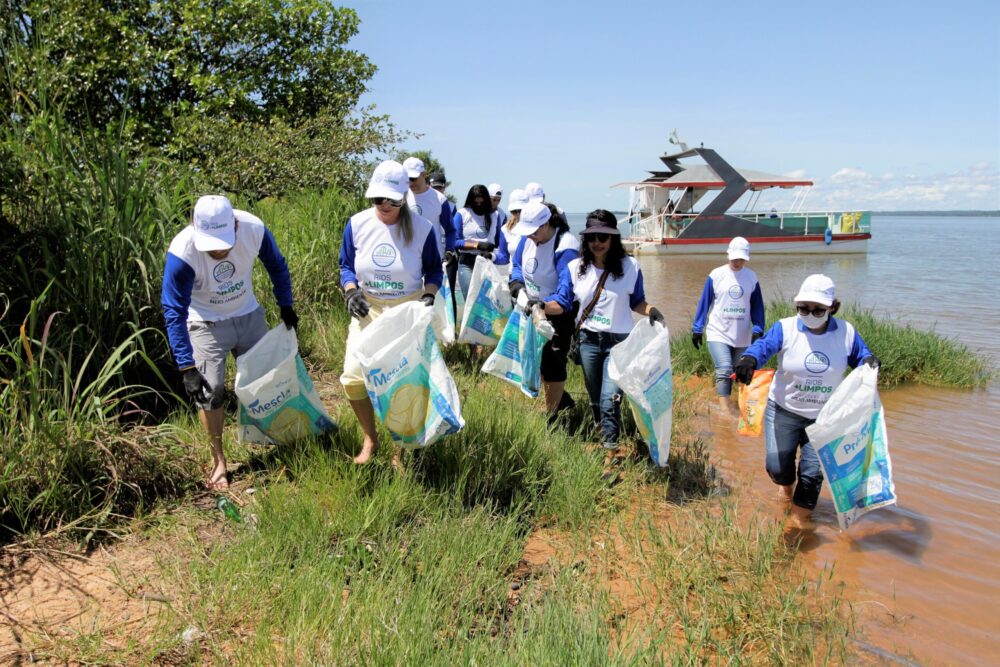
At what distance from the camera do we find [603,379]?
14.0 ft

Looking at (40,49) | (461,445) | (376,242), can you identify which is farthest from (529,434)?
(40,49)

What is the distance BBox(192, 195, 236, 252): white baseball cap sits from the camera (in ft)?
10.7

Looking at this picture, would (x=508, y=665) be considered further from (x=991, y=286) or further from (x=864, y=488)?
(x=991, y=286)

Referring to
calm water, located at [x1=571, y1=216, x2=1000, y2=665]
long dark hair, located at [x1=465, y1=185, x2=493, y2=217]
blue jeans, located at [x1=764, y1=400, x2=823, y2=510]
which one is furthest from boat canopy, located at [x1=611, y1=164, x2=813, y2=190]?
blue jeans, located at [x1=764, y1=400, x2=823, y2=510]

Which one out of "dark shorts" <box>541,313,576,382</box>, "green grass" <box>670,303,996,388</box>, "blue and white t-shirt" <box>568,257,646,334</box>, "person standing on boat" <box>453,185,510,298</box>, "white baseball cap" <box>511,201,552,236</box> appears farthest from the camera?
"green grass" <box>670,303,996,388</box>

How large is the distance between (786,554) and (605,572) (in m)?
0.92

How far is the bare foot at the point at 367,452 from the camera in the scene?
3632 mm

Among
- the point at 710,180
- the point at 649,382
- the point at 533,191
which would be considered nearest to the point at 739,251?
the point at 533,191

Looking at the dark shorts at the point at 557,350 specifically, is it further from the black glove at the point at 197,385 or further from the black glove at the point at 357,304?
the black glove at the point at 197,385

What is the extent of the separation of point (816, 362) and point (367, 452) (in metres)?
2.38

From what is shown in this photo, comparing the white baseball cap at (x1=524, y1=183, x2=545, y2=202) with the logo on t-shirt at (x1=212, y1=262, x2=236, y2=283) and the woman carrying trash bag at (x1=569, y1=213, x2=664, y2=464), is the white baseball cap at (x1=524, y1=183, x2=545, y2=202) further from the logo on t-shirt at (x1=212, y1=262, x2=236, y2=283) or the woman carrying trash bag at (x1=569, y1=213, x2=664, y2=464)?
the logo on t-shirt at (x1=212, y1=262, x2=236, y2=283)

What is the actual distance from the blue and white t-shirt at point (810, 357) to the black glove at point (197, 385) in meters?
2.77

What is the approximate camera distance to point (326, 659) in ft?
7.06

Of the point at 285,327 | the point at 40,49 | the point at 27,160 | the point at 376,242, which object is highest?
the point at 40,49
